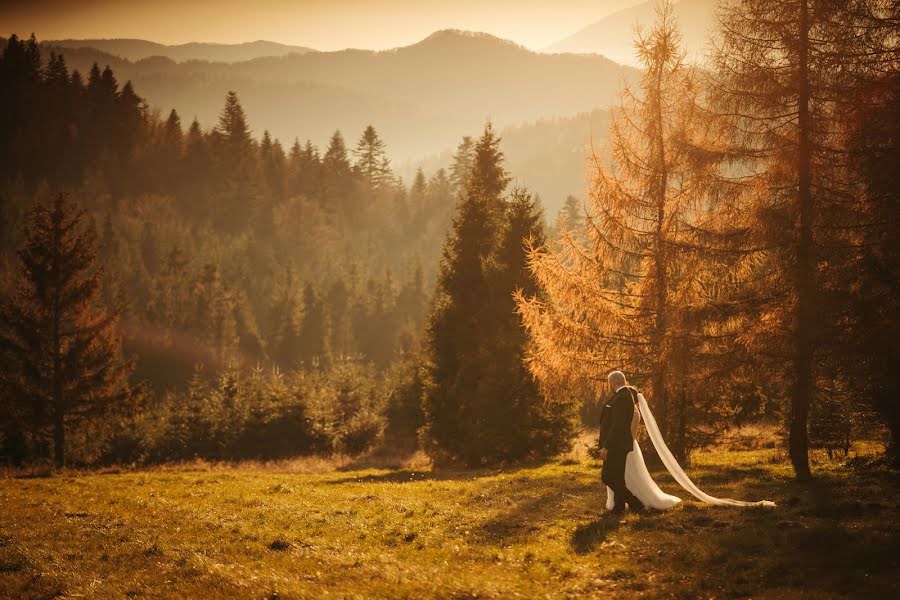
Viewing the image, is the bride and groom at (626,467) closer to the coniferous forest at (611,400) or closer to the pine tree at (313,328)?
the coniferous forest at (611,400)

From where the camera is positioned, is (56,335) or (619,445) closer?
(619,445)

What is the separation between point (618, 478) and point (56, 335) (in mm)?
30695

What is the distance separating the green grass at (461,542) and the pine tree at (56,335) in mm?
17019

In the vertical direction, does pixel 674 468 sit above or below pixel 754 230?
below

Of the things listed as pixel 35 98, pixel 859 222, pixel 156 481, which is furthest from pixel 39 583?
pixel 35 98

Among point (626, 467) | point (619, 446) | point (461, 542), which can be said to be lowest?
point (461, 542)

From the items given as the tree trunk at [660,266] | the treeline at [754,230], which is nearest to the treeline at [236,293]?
the tree trunk at [660,266]

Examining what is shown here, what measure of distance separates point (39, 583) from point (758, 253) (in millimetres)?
17029

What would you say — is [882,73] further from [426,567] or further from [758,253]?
[426,567]

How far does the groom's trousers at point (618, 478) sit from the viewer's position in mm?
12531

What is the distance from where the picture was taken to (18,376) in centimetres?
3139

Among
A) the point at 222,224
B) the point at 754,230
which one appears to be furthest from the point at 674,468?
the point at 222,224

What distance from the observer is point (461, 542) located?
11469mm

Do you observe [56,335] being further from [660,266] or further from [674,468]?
[674,468]
